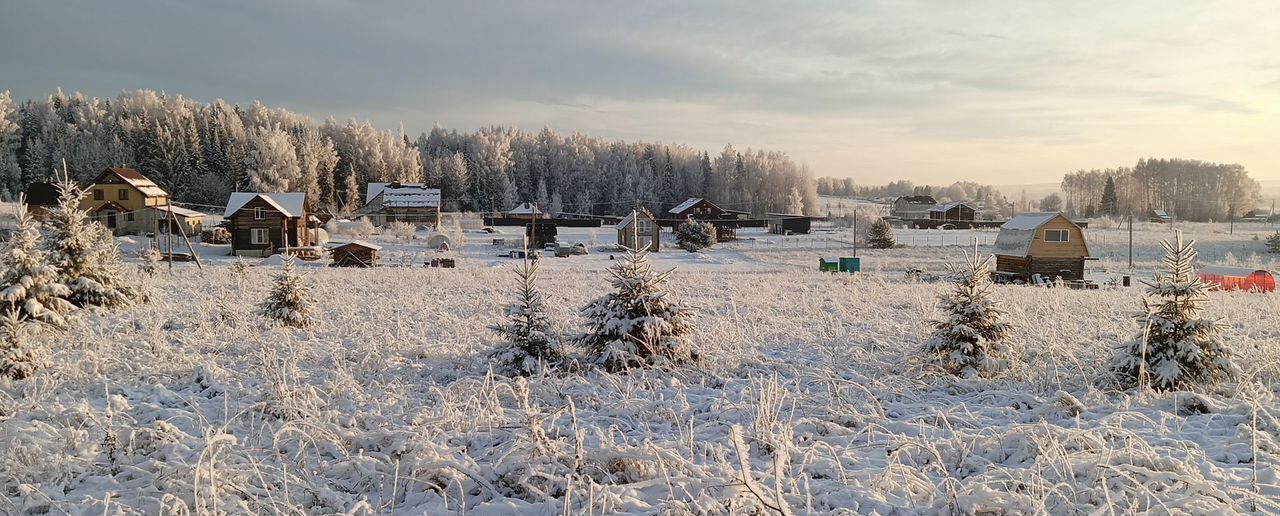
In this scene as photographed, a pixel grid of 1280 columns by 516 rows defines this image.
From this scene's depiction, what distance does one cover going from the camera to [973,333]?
7699 mm

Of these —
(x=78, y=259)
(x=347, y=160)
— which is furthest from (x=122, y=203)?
(x=78, y=259)

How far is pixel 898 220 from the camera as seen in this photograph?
9344 centimetres

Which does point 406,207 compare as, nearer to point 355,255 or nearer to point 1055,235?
point 355,255

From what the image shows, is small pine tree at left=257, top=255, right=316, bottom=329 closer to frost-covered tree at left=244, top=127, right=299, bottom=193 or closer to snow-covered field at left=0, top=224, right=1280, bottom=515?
snow-covered field at left=0, top=224, right=1280, bottom=515

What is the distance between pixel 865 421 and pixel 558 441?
9.22ft

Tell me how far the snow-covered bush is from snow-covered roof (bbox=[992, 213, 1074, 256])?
2633cm

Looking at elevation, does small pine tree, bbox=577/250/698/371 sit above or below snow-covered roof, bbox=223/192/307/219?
below

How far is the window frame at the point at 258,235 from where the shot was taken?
4666cm

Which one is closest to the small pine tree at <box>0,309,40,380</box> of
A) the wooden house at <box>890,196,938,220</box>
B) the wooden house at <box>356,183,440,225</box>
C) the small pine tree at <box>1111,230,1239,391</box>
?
the small pine tree at <box>1111,230,1239,391</box>

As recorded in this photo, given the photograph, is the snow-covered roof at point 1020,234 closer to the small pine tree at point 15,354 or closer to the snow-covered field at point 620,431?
the snow-covered field at point 620,431

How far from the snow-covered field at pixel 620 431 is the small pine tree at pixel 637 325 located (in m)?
0.34

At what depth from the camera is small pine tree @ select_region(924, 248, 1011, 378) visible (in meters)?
7.66

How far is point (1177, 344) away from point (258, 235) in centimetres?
5198

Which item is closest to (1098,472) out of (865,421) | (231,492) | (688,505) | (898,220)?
(865,421)
